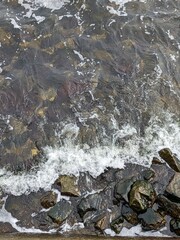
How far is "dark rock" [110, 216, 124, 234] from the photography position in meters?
7.58

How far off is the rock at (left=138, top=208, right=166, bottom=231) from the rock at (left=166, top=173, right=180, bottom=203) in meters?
0.46

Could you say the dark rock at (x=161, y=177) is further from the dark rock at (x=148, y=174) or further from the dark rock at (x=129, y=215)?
the dark rock at (x=129, y=215)

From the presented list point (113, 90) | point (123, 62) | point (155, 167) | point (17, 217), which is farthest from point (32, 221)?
point (123, 62)

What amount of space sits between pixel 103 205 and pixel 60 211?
0.89 m

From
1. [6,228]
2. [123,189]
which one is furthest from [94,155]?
[6,228]

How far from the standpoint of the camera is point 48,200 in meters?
7.89

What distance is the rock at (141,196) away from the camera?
25.0 ft

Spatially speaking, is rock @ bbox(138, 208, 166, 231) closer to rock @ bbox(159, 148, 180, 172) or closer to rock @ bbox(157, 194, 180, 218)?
rock @ bbox(157, 194, 180, 218)

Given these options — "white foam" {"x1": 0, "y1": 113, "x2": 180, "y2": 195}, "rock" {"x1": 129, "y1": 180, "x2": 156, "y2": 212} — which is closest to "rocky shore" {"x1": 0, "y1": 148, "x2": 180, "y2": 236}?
"rock" {"x1": 129, "y1": 180, "x2": 156, "y2": 212}

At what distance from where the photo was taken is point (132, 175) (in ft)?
27.4

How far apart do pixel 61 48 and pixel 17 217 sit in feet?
16.2

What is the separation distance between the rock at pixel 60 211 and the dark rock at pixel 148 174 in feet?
5.67

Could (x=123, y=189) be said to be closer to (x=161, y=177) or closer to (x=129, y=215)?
(x=129, y=215)

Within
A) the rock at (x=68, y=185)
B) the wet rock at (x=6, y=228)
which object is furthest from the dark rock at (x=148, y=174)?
the wet rock at (x=6, y=228)
